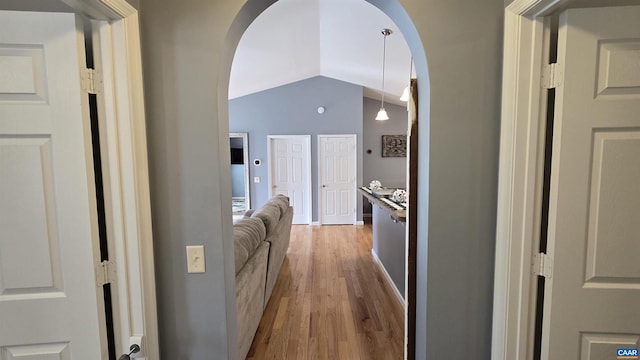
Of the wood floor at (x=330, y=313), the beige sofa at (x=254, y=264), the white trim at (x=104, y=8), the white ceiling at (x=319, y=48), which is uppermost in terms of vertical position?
the white ceiling at (x=319, y=48)

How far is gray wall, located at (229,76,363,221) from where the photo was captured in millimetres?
6098

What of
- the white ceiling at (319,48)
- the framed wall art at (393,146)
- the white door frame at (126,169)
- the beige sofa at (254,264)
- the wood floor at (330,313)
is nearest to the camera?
the white door frame at (126,169)

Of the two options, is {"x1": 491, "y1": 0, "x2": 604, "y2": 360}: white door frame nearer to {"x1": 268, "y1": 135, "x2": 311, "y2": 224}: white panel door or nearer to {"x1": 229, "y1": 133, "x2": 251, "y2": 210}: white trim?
{"x1": 268, "y1": 135, "x2": 311, "y2": 224}: white panel door

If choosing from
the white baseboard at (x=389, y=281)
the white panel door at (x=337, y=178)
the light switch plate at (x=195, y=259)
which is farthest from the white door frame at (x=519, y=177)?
the white panel door at (x=337, y=178)

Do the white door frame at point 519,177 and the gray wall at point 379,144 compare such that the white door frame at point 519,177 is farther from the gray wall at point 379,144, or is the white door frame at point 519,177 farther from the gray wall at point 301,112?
the gray wall at point 379,144

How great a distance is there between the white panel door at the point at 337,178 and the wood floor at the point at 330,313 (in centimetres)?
207

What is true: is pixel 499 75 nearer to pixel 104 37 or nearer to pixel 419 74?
pixel 419 74

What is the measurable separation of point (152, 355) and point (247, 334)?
100cm

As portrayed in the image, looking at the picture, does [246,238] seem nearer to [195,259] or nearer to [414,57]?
[195,259]

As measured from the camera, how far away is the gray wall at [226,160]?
1.08m

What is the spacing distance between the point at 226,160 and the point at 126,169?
0.36 metres

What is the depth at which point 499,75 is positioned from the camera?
109 centimetres

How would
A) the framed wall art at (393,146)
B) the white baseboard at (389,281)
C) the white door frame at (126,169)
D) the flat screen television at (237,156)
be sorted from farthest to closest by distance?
the flat screen television at (237,156) < the framed wall art at (393,146) < the white baseboard at (389,281) < the white door frame at (126,169)

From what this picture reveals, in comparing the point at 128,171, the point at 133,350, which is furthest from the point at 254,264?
the point at 128,171
